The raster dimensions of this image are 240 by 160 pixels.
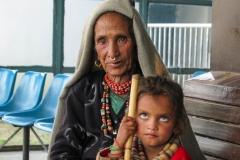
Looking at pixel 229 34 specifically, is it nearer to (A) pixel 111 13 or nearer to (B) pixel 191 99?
(B) pixel 191 99


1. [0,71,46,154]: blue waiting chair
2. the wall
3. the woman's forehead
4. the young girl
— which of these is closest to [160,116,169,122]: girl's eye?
the young girl

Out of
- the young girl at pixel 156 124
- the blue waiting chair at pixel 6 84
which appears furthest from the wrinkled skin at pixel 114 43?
the blue waiting chair at pixel 6 84

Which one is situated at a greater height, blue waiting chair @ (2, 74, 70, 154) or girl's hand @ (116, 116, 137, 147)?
girl's hand @ (116, 116, 137, 147)

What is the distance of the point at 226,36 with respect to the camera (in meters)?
2.69

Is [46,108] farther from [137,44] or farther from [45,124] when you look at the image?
[137,44]

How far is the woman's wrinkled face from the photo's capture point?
212 cm

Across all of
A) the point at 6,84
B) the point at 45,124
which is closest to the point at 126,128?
the point at 45,124

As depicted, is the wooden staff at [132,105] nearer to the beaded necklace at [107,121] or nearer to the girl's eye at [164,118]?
the girl's eye at [164,118]

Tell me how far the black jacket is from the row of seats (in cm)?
202

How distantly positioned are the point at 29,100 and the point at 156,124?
362 centimetres

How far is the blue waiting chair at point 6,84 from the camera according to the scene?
535 cm

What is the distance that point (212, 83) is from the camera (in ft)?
7.97

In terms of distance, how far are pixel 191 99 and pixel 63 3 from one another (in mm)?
3956

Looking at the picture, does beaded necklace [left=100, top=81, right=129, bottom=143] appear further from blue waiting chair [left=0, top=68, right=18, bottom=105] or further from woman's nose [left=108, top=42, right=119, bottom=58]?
blue waiting chair [left=0, top=68, right=18, bottom=105]
